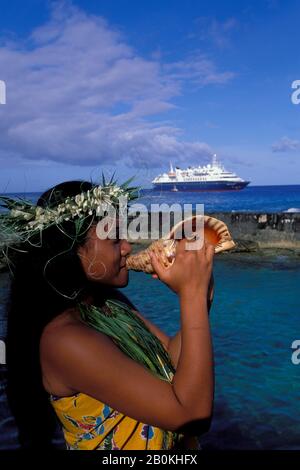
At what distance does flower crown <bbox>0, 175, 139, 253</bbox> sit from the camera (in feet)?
5.55

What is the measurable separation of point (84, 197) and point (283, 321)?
756cm

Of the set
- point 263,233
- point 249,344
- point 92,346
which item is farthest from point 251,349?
point 263,233

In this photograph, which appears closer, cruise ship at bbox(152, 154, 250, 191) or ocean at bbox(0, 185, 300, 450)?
ocean at bbox(0, 185, 300, 450)

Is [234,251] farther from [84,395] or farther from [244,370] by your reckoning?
[84,395]

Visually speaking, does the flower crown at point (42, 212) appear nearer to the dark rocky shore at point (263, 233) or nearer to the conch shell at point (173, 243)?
the conch shell at point (173, 243)

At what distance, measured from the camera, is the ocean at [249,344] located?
4.27 m

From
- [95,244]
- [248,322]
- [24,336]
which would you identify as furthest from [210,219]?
[248,322]

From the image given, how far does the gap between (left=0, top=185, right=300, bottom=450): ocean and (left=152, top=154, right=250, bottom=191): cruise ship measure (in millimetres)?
Answer: 76988

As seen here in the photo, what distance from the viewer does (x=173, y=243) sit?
5.47ft

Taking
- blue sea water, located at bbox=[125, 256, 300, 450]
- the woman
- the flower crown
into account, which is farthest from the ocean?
the woman

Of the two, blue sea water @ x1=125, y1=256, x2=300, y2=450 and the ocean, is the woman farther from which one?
blue sea water @ x1=125, y1=256, x2=300, y2=450

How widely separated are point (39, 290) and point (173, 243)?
522mm

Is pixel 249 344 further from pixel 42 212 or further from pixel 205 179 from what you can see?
pixel 205 179

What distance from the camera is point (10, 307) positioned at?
5.70 feet
